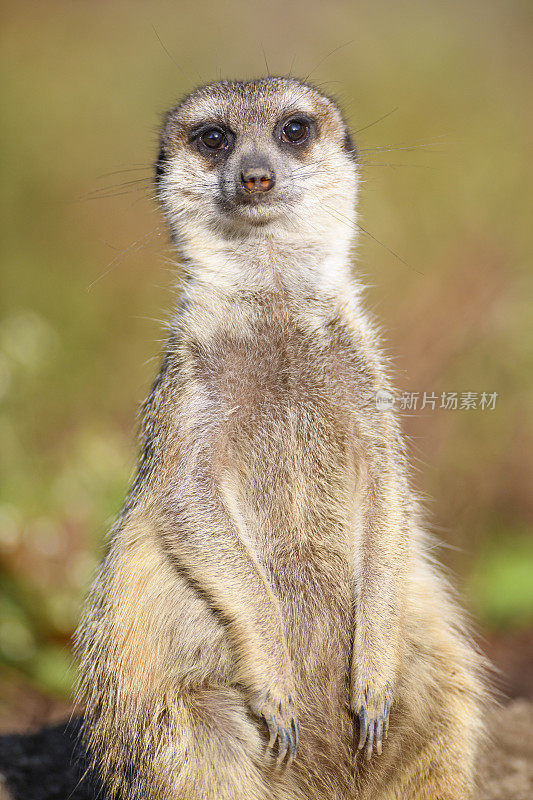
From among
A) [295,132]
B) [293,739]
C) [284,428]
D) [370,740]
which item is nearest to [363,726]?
[370,740]

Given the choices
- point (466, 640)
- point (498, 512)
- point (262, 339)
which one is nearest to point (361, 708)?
point (466, 640)

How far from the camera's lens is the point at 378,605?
2.45 m

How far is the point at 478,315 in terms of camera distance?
608cm

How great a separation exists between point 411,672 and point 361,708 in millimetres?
216

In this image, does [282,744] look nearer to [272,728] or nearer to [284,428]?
[272,728]

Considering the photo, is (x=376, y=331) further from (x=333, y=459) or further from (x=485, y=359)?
(x=485, y=359)

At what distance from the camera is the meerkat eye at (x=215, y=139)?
9.15 ft

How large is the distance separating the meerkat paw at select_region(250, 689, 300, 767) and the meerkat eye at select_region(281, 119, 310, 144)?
5.74 feet

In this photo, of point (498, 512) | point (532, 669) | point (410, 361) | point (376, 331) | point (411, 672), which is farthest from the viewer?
point (410, 361)

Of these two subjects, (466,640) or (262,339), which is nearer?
(262,339)

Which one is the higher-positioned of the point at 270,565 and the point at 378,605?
the point at 270,565

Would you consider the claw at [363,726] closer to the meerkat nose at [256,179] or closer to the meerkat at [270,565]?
the meerkat at [270,565]

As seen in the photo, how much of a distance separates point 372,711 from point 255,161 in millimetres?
1672

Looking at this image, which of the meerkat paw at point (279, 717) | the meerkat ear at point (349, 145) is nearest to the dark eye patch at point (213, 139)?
the meerkat ear at point (349, 145)
